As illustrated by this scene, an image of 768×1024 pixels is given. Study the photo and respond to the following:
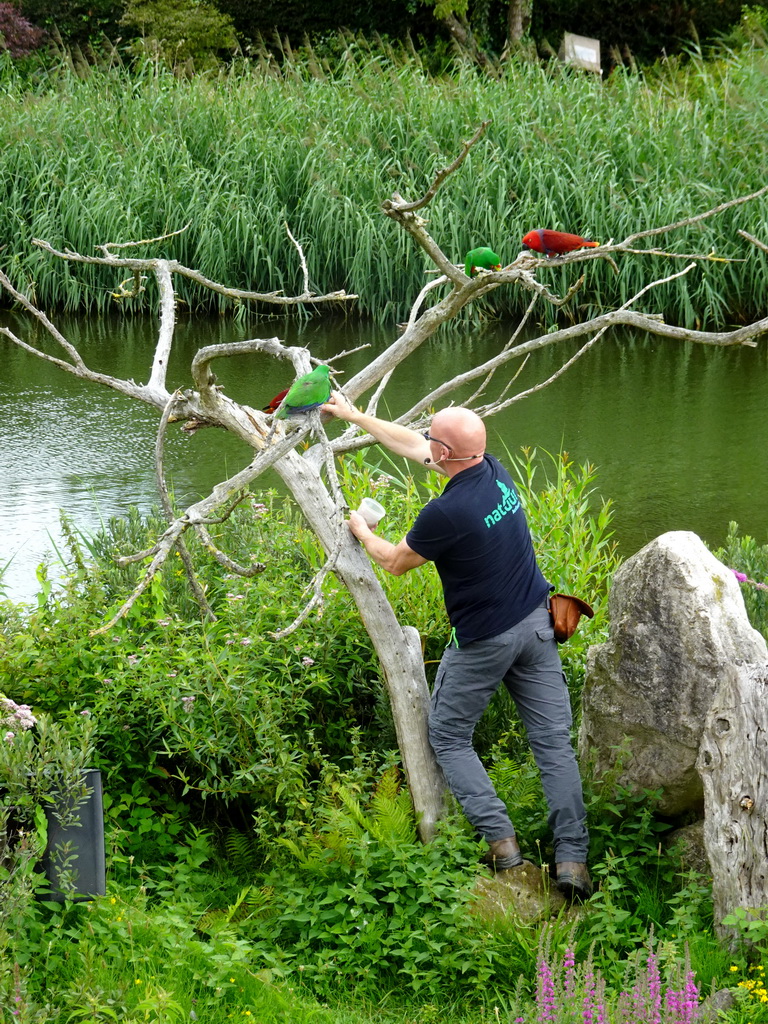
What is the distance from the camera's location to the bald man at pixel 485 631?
3098 millimetres

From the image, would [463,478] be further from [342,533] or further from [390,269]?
[390,269]

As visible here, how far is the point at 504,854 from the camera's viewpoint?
3.10 m

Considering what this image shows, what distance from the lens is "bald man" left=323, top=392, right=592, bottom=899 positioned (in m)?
3.10

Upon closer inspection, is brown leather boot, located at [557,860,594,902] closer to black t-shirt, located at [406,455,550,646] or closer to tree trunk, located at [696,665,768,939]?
tree trunk, located at [696,665,768,939]

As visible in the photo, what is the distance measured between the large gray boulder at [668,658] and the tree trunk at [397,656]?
0.54 m

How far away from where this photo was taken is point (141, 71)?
43.6 ft

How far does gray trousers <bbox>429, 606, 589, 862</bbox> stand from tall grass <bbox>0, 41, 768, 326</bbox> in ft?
21.5

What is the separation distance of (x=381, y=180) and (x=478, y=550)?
8.06m

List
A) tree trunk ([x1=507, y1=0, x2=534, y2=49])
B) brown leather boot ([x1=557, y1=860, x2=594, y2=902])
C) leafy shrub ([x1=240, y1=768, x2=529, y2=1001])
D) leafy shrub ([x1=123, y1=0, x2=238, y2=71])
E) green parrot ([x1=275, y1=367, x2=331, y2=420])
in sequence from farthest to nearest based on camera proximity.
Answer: tree trunk ([x1=507, y1=0, x2=534, y2=49]), leafy shrub ([x1=123, y1=0, x2=238, y2=71]), brown leather boot ([x1=557, y1=860, x2=594, y2=902]), green parrot ([x1=275, y1=367, x2=331, y2=420]), leafy shrub ([x1=240, y1=768, x2=529, y2=1001])

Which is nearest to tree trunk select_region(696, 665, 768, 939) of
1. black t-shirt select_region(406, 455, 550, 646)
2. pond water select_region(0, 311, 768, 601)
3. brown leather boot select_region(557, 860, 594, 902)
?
brown leather boot select_region(557, 860, 594, 902)

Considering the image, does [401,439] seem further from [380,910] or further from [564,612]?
[380,910]

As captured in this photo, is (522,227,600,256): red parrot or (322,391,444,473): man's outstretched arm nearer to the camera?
(322,391,444,473): man's outstretched arm

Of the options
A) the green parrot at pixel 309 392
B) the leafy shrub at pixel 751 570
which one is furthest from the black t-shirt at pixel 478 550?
the leafy shrub at pixel 751 570

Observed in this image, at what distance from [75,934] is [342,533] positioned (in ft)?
4.28
